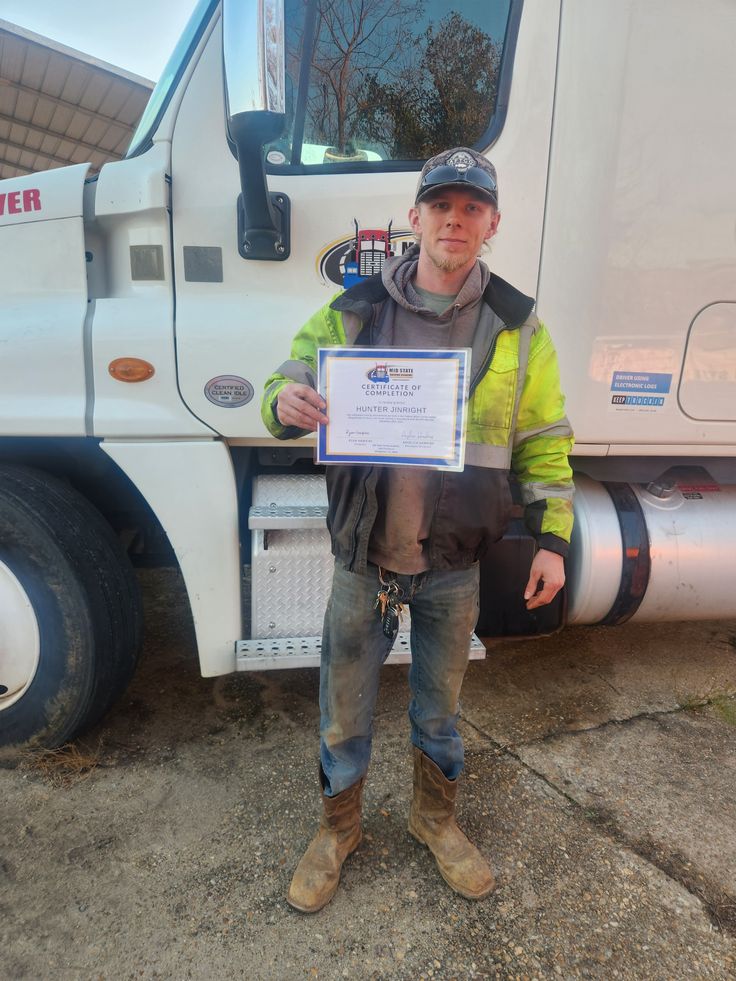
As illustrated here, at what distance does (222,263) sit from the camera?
2.05 meters

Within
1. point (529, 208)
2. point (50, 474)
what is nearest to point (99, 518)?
point (50, 474)

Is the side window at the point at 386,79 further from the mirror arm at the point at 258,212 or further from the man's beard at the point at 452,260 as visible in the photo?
the man's beard at the point at 452,260

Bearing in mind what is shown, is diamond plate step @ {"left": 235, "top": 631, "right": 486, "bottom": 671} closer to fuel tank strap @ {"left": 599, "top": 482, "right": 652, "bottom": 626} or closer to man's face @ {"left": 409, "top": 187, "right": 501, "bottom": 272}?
fuel tank strap @ {"left": 599, "top": 482, "right": 652, "bottom": 626}

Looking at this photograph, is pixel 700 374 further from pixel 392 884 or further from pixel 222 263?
pixel 392 884

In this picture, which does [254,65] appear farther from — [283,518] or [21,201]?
[283,518]

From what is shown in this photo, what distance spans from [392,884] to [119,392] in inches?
66.2

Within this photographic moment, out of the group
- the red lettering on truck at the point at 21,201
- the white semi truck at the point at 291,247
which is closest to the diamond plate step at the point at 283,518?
the white semi truck at the point at 291,247

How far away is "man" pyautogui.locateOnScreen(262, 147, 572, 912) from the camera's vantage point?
1.47 m

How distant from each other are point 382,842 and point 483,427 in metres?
1.34

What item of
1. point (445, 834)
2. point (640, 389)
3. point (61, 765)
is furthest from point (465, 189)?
point (61, 765)

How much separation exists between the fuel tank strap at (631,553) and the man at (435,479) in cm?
99

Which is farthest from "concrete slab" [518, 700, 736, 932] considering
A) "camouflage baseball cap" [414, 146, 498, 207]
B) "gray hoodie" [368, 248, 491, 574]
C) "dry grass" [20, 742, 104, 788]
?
"camouflage baseball cap" [414, 146, 498, 207]

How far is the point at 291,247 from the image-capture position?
80.6 inches

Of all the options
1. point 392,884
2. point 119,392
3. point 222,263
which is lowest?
point 392,884
